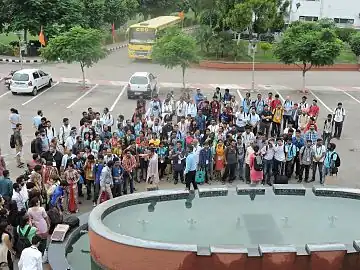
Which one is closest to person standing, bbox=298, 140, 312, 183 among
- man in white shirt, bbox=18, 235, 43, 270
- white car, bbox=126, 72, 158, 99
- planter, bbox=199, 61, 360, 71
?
man in white shirt, bbox=18, 235, 43, 270

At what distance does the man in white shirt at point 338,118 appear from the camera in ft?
61.9

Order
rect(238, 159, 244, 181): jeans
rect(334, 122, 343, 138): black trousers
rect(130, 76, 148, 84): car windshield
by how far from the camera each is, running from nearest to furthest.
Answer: rect(238, 159, 244, 181): jeans < rect(334, 122, 343, 138): black trousers < rect(130, 76, 148, 84): car windshield

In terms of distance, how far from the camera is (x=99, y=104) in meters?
24.5

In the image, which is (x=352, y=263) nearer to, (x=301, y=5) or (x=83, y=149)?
(x=83, y=149)

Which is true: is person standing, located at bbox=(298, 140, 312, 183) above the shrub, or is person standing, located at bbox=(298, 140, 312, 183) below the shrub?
below

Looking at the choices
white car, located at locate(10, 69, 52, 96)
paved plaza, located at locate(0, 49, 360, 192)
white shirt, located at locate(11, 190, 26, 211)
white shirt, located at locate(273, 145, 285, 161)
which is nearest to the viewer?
white shirt, located at locate(11, 190, 26, 211)

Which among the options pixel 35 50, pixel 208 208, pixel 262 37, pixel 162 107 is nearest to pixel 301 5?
pixel 262 37

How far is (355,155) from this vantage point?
17828 millimetres

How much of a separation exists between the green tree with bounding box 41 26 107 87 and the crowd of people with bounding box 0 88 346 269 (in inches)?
386

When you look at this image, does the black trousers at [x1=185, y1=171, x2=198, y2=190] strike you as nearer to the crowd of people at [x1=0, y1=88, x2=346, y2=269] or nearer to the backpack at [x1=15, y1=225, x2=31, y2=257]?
the crowd of people at [x1=0, y1=88, x2=346, y2=269]

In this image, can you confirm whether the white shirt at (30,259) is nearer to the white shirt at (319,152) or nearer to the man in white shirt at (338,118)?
the white shirt at (319,152)

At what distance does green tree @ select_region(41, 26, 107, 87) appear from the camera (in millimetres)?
26656

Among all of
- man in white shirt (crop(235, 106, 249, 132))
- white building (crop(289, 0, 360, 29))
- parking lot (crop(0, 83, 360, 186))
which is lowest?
parking lot (crop(0, 83, 360, 186))

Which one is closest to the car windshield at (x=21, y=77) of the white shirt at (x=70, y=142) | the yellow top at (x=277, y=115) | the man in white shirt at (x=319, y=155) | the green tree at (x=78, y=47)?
the green tree at (x=78, y=47)
